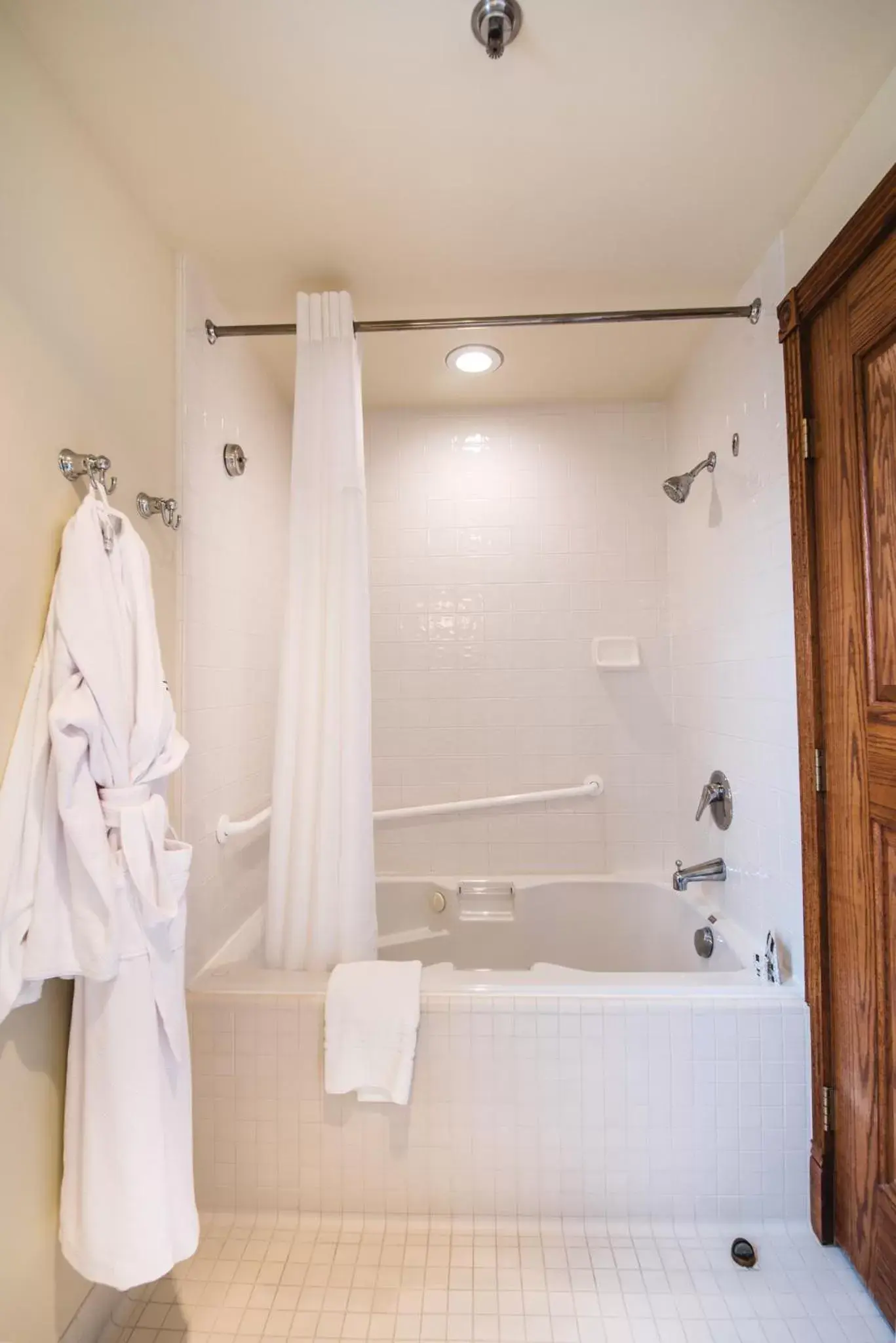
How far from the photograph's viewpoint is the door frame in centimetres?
147

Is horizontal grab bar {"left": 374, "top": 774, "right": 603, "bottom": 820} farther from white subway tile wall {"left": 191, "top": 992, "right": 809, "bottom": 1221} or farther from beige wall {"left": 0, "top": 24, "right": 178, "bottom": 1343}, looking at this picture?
beige wall {"left": 0, "top": 24, "right": 178, "bottom": 1343}

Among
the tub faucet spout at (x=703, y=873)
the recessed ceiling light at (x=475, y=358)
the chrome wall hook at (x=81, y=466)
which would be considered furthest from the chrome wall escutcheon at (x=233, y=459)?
the tub faucet spout at (x=703, y=873)

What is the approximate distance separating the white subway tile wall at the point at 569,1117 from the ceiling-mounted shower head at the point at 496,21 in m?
1.85

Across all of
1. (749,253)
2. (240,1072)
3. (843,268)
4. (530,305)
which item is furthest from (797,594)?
(240,1072)

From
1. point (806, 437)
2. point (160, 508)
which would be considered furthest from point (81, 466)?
point (806, 437)

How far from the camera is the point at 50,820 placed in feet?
3.61

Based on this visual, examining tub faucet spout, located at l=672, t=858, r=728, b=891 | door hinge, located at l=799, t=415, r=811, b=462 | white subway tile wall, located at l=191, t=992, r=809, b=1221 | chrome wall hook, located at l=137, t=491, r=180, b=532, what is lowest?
white subway tile wall, located at l=191, t=992, r=809, b=1221

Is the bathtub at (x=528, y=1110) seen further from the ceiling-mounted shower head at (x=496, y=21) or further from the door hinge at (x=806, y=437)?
the ceiling-mounted shower head at (x=496, y=21)

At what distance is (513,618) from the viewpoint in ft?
8.79

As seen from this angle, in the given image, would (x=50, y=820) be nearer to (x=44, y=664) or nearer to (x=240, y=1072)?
(x=44, y=664)

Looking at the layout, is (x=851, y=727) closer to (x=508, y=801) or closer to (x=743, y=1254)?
(x=743, y=1254)

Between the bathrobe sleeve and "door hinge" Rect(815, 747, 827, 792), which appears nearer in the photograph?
the bathrobe sleeve

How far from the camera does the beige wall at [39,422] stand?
3.58 ft

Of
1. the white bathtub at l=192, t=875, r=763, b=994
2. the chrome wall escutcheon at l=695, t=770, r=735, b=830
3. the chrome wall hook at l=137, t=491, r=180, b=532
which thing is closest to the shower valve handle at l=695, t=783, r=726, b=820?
the chrome wall escutcheon at l=695, t=770, r=735, b=830
